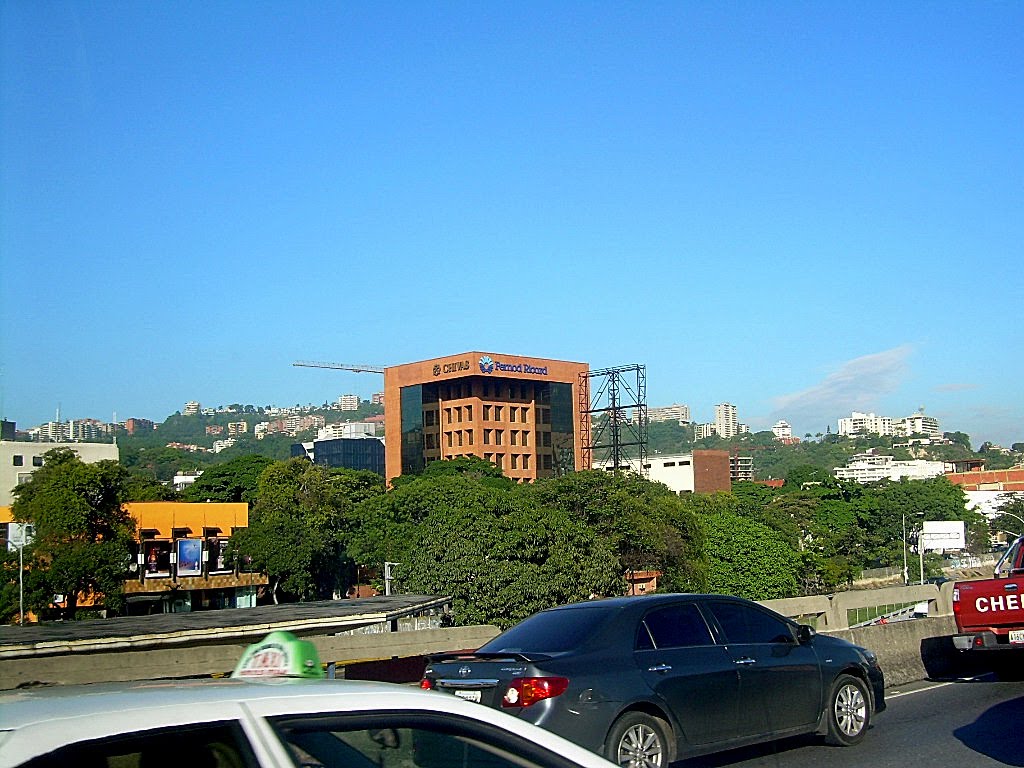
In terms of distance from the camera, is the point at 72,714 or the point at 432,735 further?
the point at 432,735

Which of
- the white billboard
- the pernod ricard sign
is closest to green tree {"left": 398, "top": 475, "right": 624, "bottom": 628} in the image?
the white billboard

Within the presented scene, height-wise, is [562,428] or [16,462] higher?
[562,428]

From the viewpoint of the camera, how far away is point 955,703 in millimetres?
13266

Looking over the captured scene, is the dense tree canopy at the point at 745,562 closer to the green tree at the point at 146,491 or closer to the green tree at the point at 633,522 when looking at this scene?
the green tree at the point at 633,522

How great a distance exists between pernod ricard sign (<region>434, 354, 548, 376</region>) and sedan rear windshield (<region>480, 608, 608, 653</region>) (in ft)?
400

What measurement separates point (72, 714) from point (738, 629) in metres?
8.31

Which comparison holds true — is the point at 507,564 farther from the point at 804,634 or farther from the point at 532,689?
the point at 532,689

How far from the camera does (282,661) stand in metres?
4.05

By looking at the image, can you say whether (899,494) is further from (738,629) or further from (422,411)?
(738,629)


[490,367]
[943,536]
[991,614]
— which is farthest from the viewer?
[490,367]

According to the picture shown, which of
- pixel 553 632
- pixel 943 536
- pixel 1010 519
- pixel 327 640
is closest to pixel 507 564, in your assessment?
pixel 327 640

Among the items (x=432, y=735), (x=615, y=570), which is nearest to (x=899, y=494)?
(x=615, y=570)

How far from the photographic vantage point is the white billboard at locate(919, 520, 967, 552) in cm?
10119

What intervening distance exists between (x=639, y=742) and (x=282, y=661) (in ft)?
18.0
